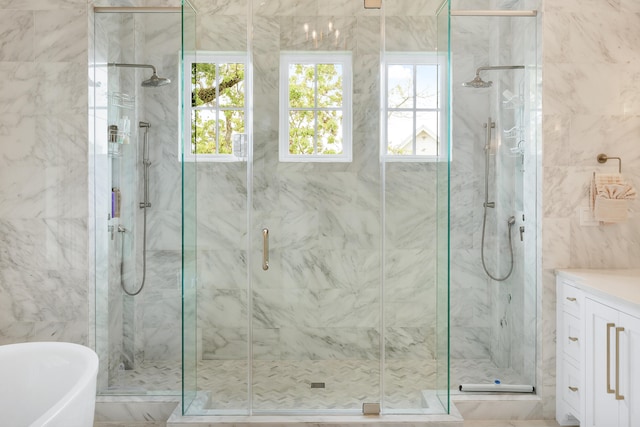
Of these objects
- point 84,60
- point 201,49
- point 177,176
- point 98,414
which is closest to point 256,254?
point 177,176

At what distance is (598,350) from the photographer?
235cm

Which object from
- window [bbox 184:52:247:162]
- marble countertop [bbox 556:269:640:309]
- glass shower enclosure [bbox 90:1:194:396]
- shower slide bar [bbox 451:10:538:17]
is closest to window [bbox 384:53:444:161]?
shower slide bar [bbox 451:10:538:17]

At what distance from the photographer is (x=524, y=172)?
303 cm

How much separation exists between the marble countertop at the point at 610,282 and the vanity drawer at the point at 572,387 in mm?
478

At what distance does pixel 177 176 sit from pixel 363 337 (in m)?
1.50

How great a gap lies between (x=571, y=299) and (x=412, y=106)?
4.42 feet

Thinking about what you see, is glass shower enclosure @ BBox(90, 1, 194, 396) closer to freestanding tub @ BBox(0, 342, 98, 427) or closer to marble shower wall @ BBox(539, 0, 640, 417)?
freestanding tub @ BBox(0, 342, 98, 427)

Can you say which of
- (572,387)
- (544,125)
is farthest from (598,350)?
(544,125)

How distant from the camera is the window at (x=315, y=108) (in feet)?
8.32

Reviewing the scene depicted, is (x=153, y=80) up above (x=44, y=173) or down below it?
above

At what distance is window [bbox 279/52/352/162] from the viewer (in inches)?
99.9

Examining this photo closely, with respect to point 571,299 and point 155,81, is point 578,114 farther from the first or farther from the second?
point 155,81

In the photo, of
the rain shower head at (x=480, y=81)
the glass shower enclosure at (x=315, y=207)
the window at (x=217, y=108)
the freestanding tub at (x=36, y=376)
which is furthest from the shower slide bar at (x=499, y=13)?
the freestanding tub at (x=36, y=376)

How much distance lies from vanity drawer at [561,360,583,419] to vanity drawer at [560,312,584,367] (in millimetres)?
63
